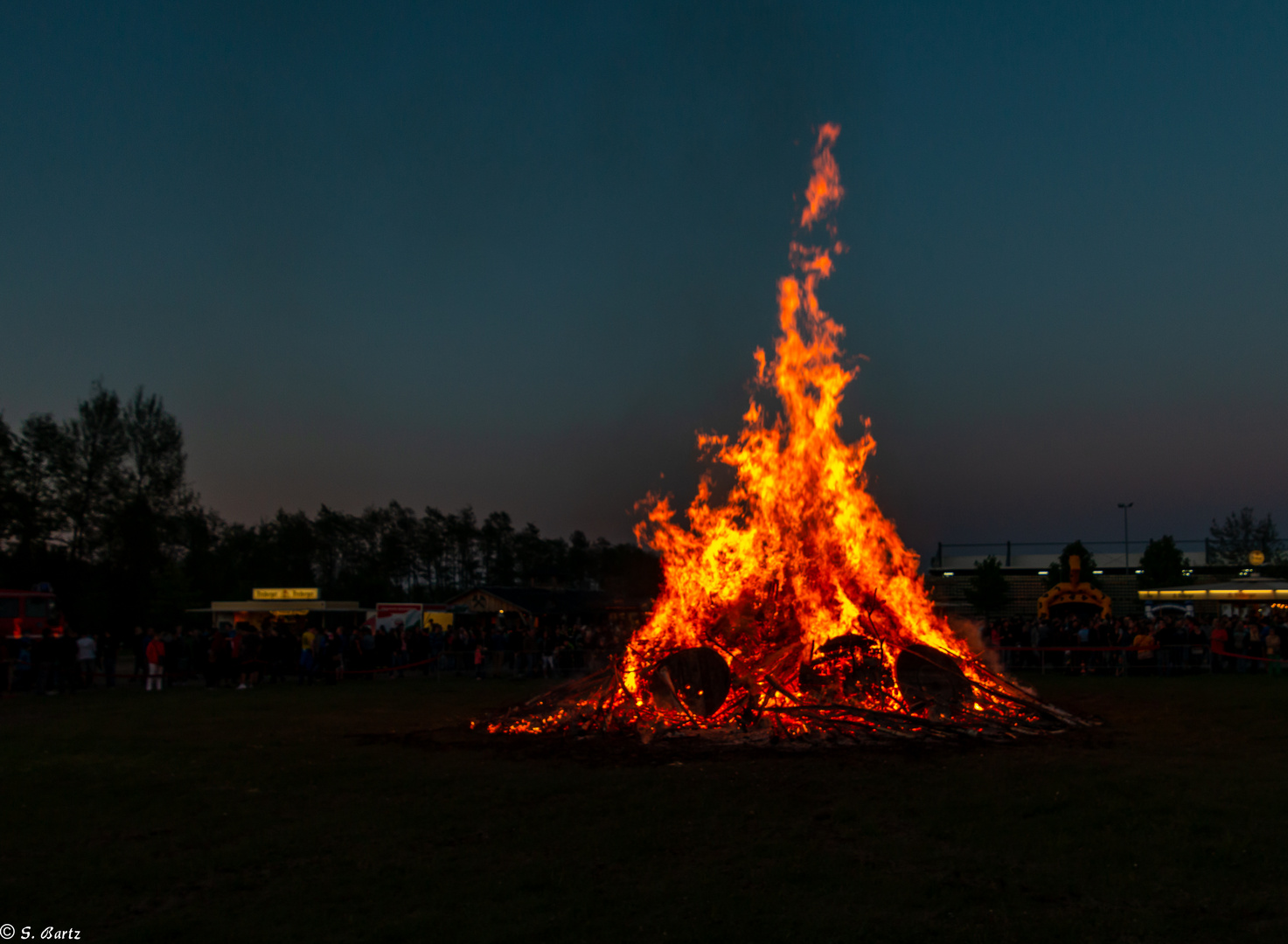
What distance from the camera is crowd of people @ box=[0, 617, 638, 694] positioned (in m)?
22.0

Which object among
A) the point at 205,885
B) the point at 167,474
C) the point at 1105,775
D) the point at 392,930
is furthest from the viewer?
the point at 167,474

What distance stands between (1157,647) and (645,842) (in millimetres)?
19156

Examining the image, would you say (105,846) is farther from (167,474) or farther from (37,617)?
(167,474)

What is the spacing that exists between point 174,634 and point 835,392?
19003 millimetres

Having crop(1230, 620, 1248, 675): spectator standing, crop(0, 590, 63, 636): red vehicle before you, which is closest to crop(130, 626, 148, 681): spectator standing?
crop(0, 590, 63, 636): red vehicle

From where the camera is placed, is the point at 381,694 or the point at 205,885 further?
the point at 381,694

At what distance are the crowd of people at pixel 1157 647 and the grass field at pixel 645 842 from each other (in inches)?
414

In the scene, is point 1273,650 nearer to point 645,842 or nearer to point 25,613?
point 645,842

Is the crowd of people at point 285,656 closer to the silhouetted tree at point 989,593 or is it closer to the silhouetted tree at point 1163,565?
the silhouetted tree at point 989,593

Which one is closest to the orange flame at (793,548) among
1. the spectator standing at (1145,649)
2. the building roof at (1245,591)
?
the spectator standing at (1145,649)

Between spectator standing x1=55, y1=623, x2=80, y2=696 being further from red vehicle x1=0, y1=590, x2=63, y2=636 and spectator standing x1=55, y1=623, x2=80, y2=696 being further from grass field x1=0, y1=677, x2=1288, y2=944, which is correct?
grass field x1=0, y1=677, x2=1288, y2=944

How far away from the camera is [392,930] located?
5.61 metres

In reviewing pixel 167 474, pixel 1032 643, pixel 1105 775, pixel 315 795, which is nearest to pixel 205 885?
pixel 315 795

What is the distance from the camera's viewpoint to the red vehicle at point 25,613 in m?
28.4
